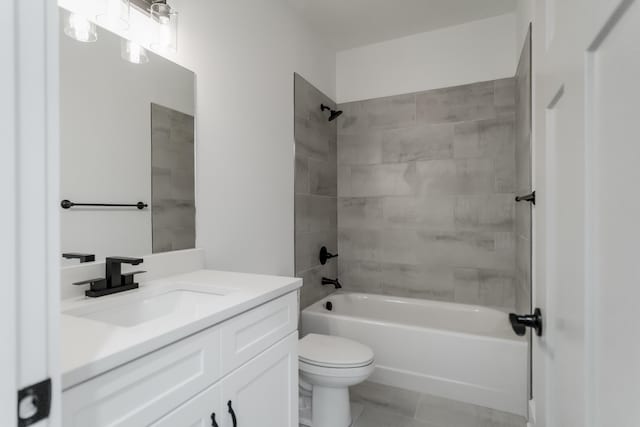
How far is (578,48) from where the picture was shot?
0.59 metres

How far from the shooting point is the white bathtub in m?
2.06

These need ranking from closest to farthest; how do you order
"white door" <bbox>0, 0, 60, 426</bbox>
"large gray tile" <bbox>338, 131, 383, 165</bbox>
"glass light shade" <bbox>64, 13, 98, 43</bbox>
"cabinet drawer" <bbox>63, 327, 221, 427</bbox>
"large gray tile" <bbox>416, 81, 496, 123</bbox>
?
"white door" <bbox>0, 0, 60, 426</bbox> → "cabinet drawer" <bbox>63, 327, 221, 427</bbox> → "glass light shade" <bbox>64, 13, 98, 43</bbox> → "large gray tile" <bbox>416, 81, 496, 123</bbox> → "large gray tile" <bbox>338, 131, 383, 165</bbox>

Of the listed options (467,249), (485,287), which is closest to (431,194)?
(467,249)

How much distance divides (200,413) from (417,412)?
64.0 inches

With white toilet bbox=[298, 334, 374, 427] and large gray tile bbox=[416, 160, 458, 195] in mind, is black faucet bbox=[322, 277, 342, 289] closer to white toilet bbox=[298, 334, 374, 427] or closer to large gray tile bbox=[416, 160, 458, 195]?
white toilet bbox=[298, 334, 374, 427]

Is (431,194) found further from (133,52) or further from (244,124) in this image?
(133,52)

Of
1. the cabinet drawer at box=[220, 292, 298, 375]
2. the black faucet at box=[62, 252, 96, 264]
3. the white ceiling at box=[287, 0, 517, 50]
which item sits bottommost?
the cabinet drawer at box=[220, 292, 298, 375]

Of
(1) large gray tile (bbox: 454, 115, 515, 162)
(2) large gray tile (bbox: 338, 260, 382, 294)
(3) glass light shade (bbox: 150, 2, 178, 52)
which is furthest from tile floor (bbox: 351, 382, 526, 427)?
(3) glass light shade (bbox: 150, 2, 178, 52)

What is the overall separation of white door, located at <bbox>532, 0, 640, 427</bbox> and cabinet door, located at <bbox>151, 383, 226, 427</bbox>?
0.89 metres

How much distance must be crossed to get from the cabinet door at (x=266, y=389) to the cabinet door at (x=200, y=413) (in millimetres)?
30

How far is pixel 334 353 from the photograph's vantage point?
189 centimetres

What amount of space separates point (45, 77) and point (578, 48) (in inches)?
32.9

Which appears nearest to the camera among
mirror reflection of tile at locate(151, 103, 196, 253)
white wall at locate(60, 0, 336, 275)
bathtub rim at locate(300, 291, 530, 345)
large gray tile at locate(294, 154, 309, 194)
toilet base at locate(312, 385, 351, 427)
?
mirror reflection of tile at locate(151, 103, 196, 253)

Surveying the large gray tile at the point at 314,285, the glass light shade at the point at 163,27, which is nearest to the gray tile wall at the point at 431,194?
the large gray tile at the point at 314,285
